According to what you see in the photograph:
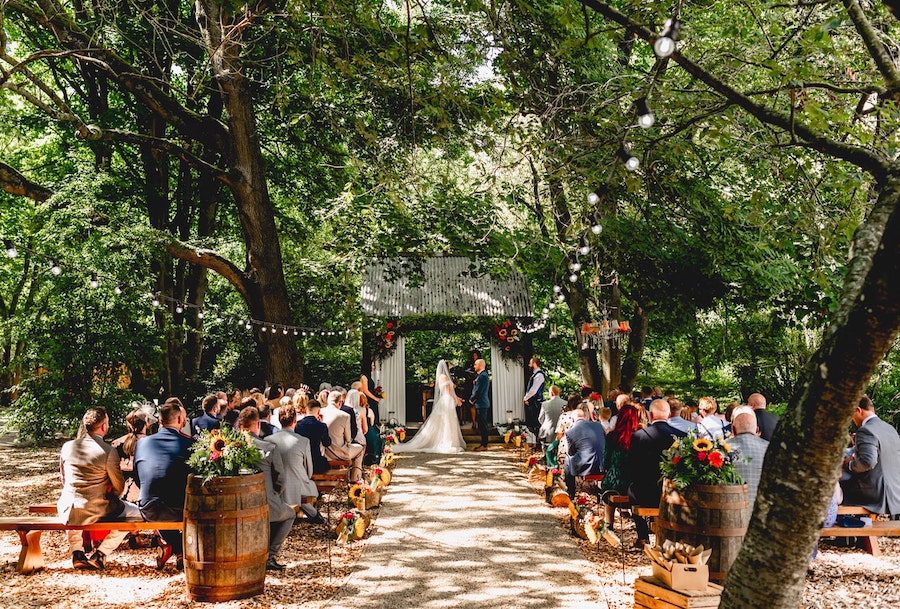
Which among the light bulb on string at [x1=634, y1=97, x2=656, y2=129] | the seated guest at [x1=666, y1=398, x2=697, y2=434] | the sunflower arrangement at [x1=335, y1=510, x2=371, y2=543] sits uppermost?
the light bulb on string at [x1=634, y1=97, x2=656, y2=129]

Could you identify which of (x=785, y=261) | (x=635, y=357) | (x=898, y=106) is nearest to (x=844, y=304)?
(x=898, y=106)

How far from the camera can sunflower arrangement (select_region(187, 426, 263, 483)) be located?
5977mm

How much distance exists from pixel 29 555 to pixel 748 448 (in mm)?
6808

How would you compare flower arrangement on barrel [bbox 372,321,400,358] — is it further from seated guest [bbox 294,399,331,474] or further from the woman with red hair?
the woman with red hair

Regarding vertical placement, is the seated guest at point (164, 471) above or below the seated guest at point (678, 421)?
below

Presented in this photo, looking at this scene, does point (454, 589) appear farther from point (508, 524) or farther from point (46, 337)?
point (46, 337)

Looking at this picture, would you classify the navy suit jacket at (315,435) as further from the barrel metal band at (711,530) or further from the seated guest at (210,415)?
the barrel metal band at (711,530)

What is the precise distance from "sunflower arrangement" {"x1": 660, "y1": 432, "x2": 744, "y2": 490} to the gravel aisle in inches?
48.4

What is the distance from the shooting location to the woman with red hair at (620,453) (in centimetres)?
805

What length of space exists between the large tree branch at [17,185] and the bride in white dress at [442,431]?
28.5 feet

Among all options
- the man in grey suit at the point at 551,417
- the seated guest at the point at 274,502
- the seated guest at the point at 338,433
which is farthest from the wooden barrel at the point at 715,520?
the man in grey suit at the point at 551,417

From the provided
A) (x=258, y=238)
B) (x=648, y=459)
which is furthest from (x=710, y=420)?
(x=258, y=238)

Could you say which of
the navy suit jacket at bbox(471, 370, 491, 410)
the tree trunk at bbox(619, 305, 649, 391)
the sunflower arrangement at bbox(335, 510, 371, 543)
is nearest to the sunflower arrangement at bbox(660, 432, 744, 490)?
the sunflower arrangement at bbox(335, 510, 371, 543)

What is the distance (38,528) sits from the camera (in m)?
6.75
